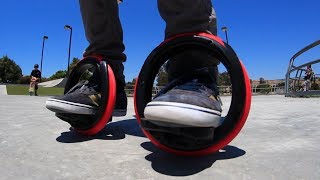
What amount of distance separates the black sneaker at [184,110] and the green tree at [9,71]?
7147cm

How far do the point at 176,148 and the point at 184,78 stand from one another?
33cm

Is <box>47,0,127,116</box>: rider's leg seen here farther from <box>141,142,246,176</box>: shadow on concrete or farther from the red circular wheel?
<box>141,142,246,176</box>: shadow on concrete

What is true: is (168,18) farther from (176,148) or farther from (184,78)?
(176,148)

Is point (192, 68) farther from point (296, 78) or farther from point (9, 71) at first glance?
point (9, 71)

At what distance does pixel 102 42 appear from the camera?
1.98 meters

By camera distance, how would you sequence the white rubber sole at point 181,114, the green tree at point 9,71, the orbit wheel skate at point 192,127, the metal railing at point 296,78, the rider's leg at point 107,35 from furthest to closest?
1. the green tree at point 9,71
2. the metal railing at point 296,78
3. the rider's leg at point 107,35
4. the orbit wheel skate at point 192,127
5. the white rubber sole at point 181,114

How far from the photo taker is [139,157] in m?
1.33

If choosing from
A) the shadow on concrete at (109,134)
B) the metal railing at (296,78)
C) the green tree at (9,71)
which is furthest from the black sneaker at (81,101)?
the green tree at (9,71)

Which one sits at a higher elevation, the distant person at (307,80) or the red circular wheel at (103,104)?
the distant person at (307,80)

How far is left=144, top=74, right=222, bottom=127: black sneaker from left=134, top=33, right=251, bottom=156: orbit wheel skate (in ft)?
0.11

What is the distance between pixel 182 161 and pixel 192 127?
8.0 inches

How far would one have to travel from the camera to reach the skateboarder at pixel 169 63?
118 centimetres

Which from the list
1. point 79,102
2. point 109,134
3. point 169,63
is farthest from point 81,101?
point 169,63

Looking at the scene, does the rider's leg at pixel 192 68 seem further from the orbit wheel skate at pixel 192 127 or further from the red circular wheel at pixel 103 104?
the red circular wheel at pixel 103 104
